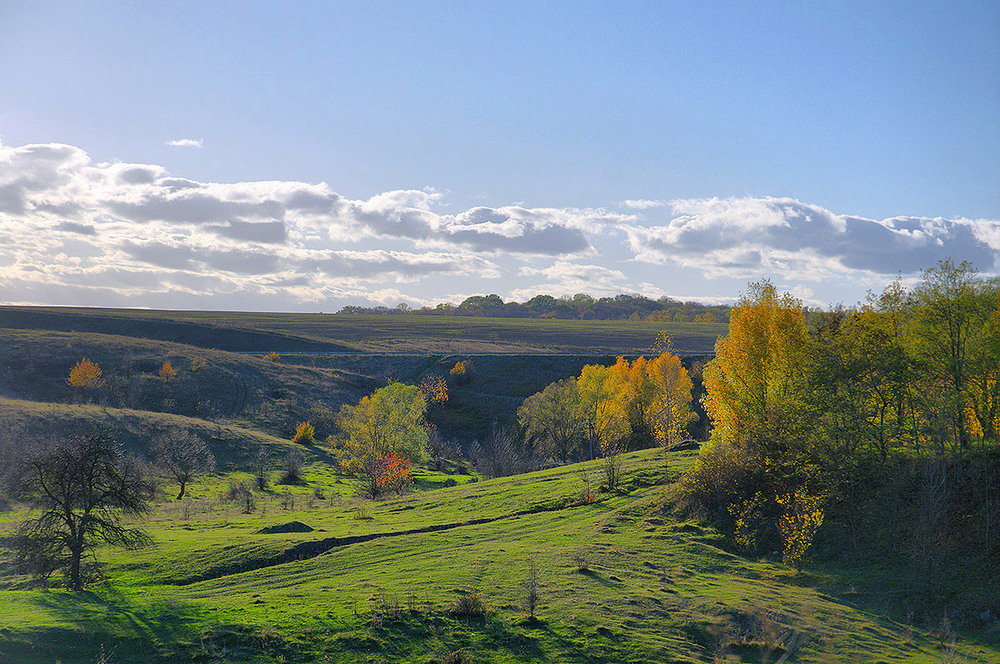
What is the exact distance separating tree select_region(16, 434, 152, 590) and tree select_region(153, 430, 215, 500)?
3457 centimetres

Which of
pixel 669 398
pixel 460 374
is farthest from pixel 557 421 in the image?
pixel 460 374

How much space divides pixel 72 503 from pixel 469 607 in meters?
17.8

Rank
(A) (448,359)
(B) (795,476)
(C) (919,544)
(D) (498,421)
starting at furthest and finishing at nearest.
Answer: (A) (448,359), (D) (498,421), (B) (795,476), (C) (919,544)

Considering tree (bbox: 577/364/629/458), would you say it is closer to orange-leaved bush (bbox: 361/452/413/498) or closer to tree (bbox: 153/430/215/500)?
orange-leaved bush (bbox: 361/452/413/498)

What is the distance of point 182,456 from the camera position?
6272 centimetres

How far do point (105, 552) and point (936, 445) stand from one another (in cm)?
4397

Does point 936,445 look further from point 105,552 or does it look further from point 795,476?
point 105,552

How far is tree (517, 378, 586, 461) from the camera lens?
87.6 metres

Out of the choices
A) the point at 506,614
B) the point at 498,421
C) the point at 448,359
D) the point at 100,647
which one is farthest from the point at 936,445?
the point at 448,359

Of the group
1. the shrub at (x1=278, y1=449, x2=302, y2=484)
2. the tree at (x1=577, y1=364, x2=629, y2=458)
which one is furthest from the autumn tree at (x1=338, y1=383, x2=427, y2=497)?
the tree at (x1=577, y1=364, x2=629, y2=458)

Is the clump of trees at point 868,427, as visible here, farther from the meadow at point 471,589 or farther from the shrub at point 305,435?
Result: the shrub at point 305,435

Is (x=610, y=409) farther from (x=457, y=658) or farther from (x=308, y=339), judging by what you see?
(x=308, y=339)

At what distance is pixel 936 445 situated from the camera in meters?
33.7

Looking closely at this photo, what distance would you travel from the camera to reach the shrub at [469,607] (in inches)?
847
